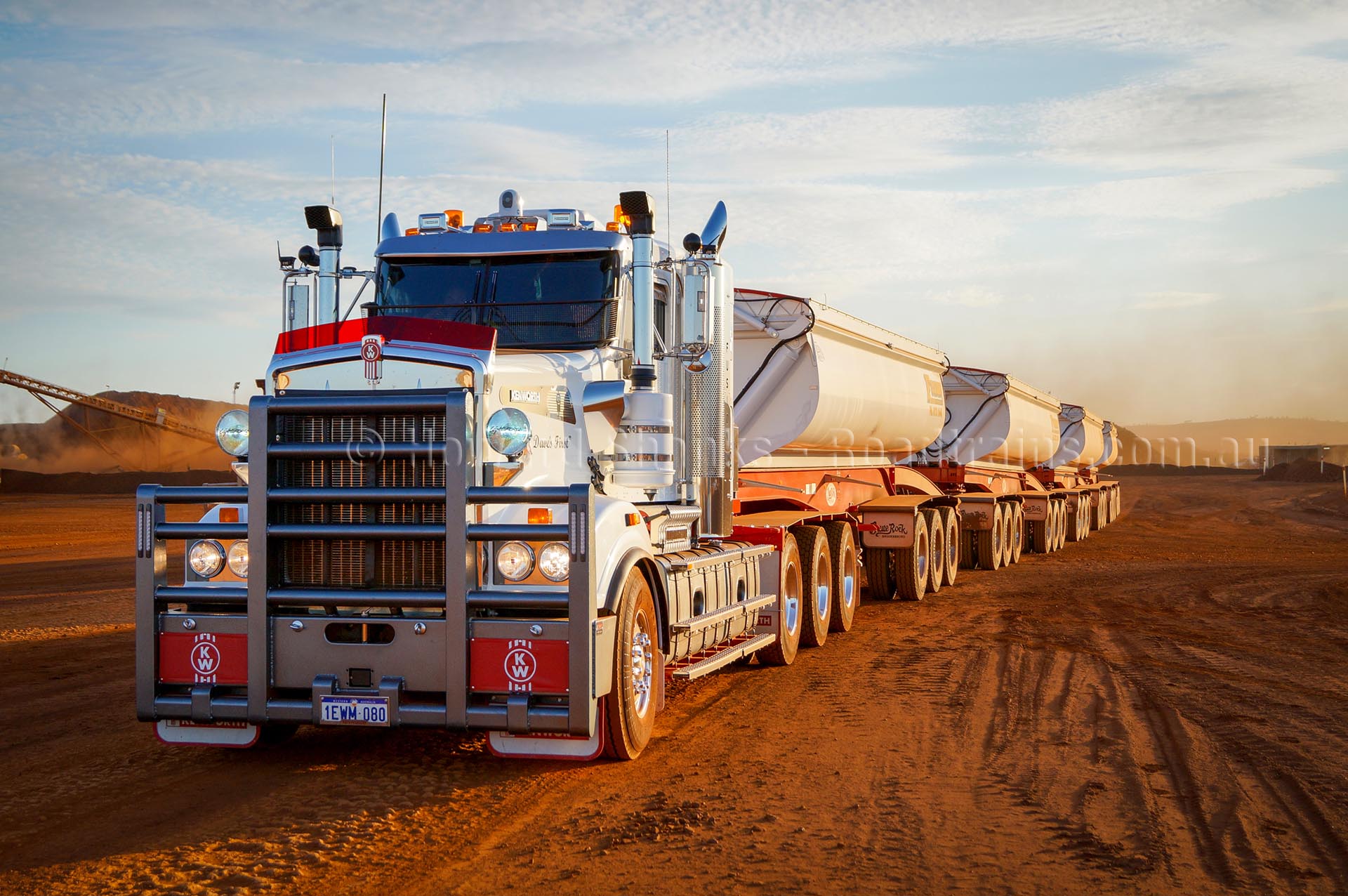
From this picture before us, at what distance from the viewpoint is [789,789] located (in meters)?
6.42

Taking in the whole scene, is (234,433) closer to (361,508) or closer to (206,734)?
(361,508)

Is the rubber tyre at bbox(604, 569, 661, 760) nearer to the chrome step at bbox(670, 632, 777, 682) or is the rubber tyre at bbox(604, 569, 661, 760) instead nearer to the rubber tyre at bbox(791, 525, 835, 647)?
the chrome step at bbox(670, 632, 777, 682)

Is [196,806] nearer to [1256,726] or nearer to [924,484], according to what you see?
[1256,726]

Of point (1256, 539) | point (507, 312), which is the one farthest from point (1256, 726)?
point (1256, 539)

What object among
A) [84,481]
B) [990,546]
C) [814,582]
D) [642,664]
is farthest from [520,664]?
[84,481]

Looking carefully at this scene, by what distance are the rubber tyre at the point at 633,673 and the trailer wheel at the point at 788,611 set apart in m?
3.56

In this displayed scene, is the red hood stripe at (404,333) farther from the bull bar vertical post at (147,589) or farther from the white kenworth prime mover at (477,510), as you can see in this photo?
the bull bar vertical post at (147,589)

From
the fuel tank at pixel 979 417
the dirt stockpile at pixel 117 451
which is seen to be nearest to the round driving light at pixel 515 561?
the fuel tank at pixel 979 417

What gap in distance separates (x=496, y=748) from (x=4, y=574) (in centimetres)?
1702

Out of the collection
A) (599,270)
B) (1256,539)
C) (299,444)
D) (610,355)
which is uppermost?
(599,270)

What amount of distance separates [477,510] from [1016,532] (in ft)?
65.7

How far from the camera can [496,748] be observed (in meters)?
6.49

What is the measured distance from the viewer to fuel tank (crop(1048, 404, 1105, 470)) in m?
33.7

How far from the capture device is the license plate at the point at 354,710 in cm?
622
